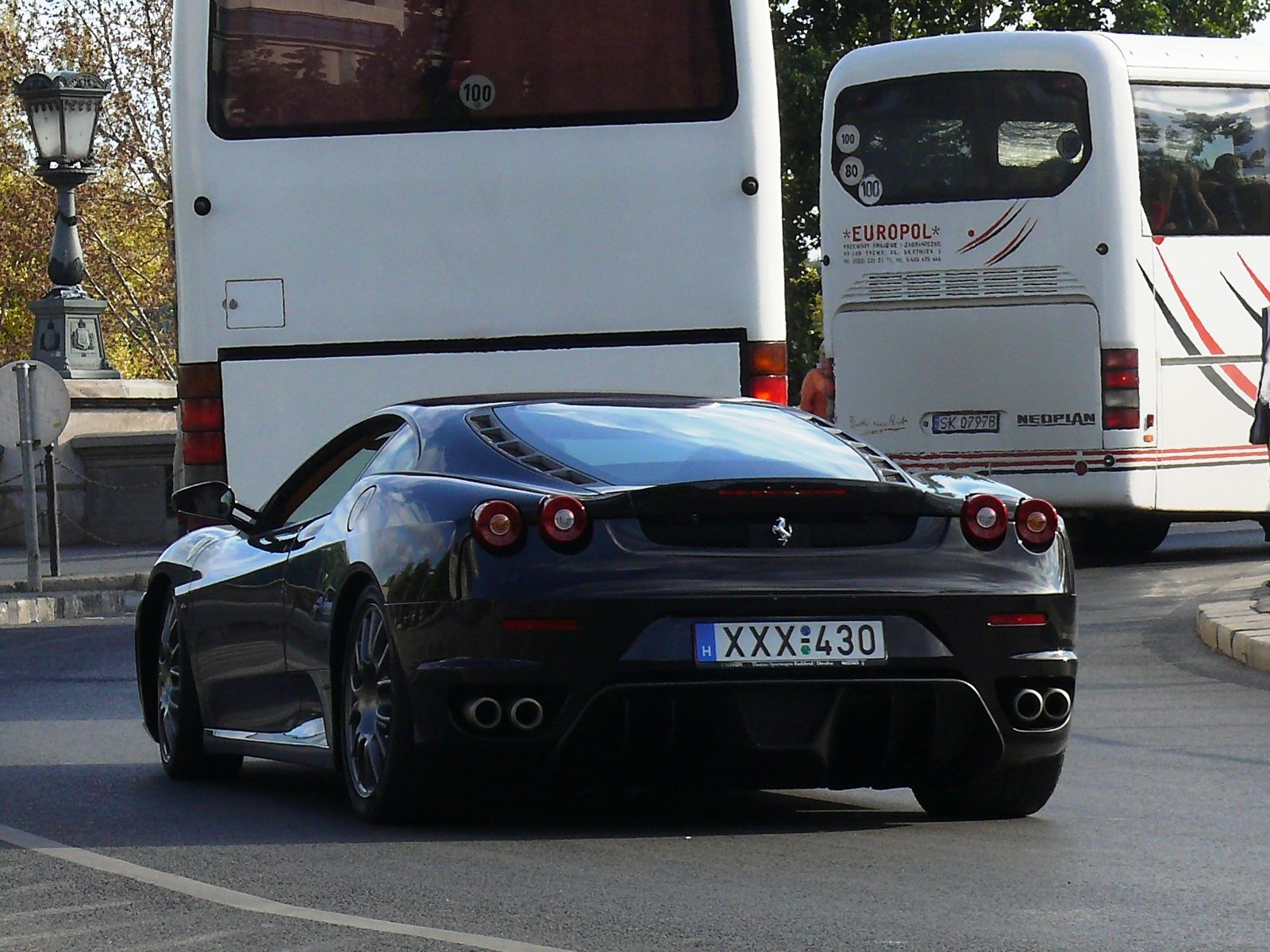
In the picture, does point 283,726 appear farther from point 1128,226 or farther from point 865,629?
point 1128,226

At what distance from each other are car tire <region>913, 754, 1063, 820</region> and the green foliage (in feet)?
101

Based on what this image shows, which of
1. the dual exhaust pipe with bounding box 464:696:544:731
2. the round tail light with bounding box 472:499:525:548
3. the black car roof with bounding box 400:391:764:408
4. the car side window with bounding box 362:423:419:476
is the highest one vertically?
the black car roof with bounding box 400:391:764:408

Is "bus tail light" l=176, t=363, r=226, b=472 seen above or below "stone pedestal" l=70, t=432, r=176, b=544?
above

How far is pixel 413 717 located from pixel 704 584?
33.5 inches

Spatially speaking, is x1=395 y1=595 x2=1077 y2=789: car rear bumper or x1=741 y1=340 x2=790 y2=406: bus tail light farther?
x1=741 y1=340 x2=790 y2=406: bus tail light

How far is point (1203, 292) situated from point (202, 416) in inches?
405

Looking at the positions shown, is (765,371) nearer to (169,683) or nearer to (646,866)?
(169,683)

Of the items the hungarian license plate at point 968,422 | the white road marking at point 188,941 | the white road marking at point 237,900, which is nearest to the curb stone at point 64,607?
the hungarian license plate at point 968,422

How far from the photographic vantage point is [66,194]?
86.9 ft

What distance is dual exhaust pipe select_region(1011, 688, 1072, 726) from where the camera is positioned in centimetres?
738

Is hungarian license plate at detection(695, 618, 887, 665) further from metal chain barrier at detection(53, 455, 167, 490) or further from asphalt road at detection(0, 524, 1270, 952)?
metal chain barrier at detection(53, 455, 167, 490)

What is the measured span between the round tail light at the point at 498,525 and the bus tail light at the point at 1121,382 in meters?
13.1

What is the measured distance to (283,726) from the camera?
8.37 m

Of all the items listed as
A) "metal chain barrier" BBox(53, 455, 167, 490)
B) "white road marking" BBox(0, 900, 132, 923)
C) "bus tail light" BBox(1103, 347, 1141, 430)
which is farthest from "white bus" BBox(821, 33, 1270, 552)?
"white road marking" BBox(0, 900, 132, 923)
